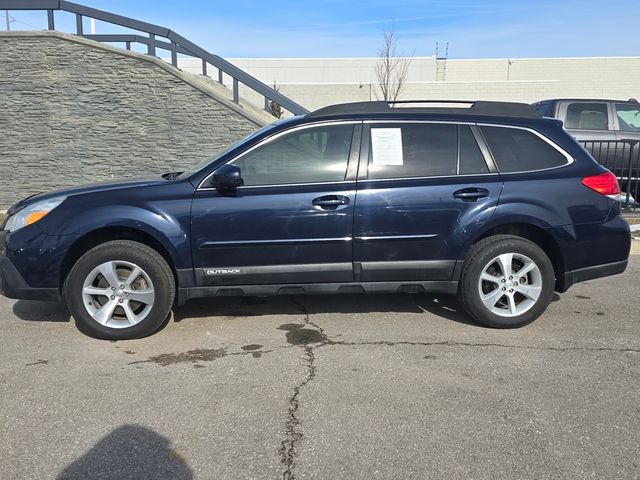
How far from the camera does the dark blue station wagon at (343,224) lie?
4.24 metres

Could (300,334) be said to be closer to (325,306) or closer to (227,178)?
(325,306)

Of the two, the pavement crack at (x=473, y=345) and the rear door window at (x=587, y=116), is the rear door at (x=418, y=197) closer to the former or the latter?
the pavement crack at (x=473, y=345)

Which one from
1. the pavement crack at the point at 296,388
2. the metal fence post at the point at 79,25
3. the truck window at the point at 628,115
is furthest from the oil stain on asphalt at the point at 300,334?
the metal fence post at the point at 79,25

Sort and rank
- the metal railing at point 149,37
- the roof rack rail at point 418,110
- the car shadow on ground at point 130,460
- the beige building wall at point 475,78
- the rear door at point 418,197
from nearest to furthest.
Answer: the car shadow on ground at point 130,460 < the rear door at point 418,197 < the roof rack rail at point 418,110 < the metal railing at point 149,37 < the beige building wall at point 475,78

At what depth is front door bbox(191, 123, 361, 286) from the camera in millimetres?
4266

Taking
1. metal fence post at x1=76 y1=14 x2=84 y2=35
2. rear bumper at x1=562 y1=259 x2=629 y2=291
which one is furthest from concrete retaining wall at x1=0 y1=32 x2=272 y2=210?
rear bumper at x1=562 y1=259 x2=629 y2=291

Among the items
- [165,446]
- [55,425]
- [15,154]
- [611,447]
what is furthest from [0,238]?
[15,154]

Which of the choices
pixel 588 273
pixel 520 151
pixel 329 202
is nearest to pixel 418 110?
pixel 520 151

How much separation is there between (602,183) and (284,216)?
2.65 meters

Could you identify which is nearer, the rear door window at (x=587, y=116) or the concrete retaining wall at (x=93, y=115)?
the rear door window at (x=587, y=116)

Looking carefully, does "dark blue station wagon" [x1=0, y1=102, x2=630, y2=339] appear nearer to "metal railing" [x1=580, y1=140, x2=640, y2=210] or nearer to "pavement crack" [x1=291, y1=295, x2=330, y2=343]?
"pavement crack" [x1=291, y1=295, x2=330, y2=343]

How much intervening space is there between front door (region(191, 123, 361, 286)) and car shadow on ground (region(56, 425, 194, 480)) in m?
1.61

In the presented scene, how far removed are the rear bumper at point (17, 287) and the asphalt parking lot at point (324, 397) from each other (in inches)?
15.1

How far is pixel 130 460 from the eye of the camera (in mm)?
2725
